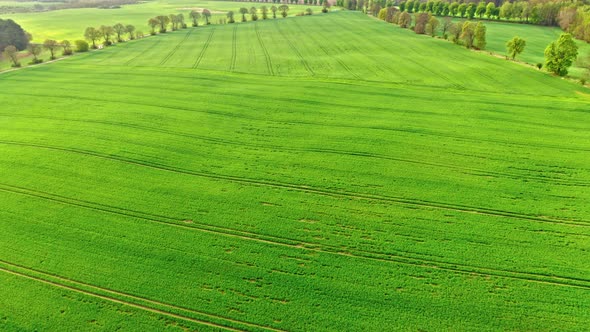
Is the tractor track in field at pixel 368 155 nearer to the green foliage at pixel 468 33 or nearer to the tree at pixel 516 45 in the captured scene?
the tree at pixel 516 45

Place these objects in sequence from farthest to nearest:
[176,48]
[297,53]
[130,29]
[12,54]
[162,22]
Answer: [162,22] → [130,29] → [176,48] → [297,53] → [12,54]

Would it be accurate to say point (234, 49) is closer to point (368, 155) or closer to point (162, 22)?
point (162, 22)

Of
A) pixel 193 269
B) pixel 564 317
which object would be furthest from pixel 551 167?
pixel 193 269

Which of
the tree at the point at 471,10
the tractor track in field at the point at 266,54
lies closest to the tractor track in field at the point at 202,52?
the tractor track in field at the point at 266,54

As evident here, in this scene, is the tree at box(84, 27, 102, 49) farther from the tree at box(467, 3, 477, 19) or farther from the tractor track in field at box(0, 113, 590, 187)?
the tree at box(467, 3, 477, 19)

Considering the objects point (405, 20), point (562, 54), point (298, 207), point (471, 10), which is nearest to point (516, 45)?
point (562, 54)

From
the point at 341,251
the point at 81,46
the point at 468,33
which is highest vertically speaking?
the point at 468,33
